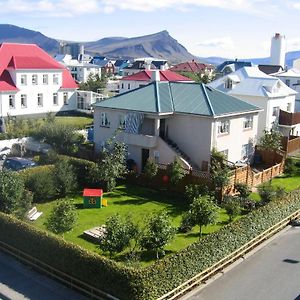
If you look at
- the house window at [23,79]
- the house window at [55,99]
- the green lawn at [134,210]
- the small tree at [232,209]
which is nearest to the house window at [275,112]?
the green lawn at [134,210]

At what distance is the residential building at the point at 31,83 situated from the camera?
5569 cm

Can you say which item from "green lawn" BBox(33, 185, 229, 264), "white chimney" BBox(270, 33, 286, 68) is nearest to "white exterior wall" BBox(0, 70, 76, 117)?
"green lawn" BBox(33, 185, 229, 264)

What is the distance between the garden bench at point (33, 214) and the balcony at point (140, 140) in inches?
419

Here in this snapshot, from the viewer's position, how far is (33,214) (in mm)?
26578


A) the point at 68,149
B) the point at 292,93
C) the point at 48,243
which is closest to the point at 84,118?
the point at 68,149

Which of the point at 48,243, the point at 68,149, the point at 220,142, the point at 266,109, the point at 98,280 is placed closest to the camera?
the point at 98,280

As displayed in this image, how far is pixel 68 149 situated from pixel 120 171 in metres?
8.33

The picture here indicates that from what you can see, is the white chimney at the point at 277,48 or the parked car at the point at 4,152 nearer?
the parked car at the point at 4,152

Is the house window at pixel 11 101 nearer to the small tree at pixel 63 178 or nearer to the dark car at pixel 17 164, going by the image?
the dark car at pixel 17 164

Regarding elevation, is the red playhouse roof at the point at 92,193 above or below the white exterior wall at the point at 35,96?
below

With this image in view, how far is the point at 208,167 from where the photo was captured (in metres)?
34.5

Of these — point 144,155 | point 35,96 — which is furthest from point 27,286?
point 35,96

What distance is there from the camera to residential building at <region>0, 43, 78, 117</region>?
55.7 m

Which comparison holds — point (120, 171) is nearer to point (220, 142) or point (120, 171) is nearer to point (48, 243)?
point (220, 142)
